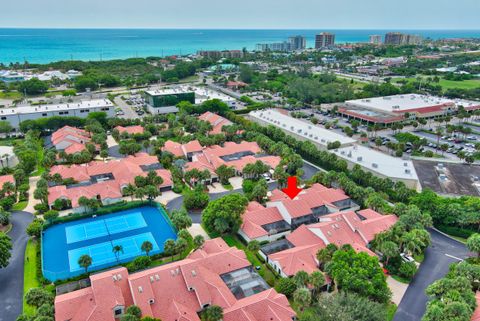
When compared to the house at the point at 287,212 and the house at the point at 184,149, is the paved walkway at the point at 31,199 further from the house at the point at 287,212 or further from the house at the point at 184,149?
the house at the point at 287,212

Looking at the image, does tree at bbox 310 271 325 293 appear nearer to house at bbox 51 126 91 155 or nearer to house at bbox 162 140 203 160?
house at bbox 162 140 203 160

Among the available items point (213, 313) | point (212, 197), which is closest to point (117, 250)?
point (213, 313)

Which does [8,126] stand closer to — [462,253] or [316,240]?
[316,240]

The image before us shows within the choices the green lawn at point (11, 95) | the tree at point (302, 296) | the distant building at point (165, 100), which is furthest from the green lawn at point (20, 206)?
the green lawn at point (11, 95)

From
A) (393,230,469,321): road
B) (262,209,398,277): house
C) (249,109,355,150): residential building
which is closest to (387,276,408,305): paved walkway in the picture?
(393,230,469,321): road

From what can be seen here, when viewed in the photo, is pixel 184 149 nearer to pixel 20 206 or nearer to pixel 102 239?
pixel 102 239

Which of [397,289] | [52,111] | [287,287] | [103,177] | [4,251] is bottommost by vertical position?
[397,289]
